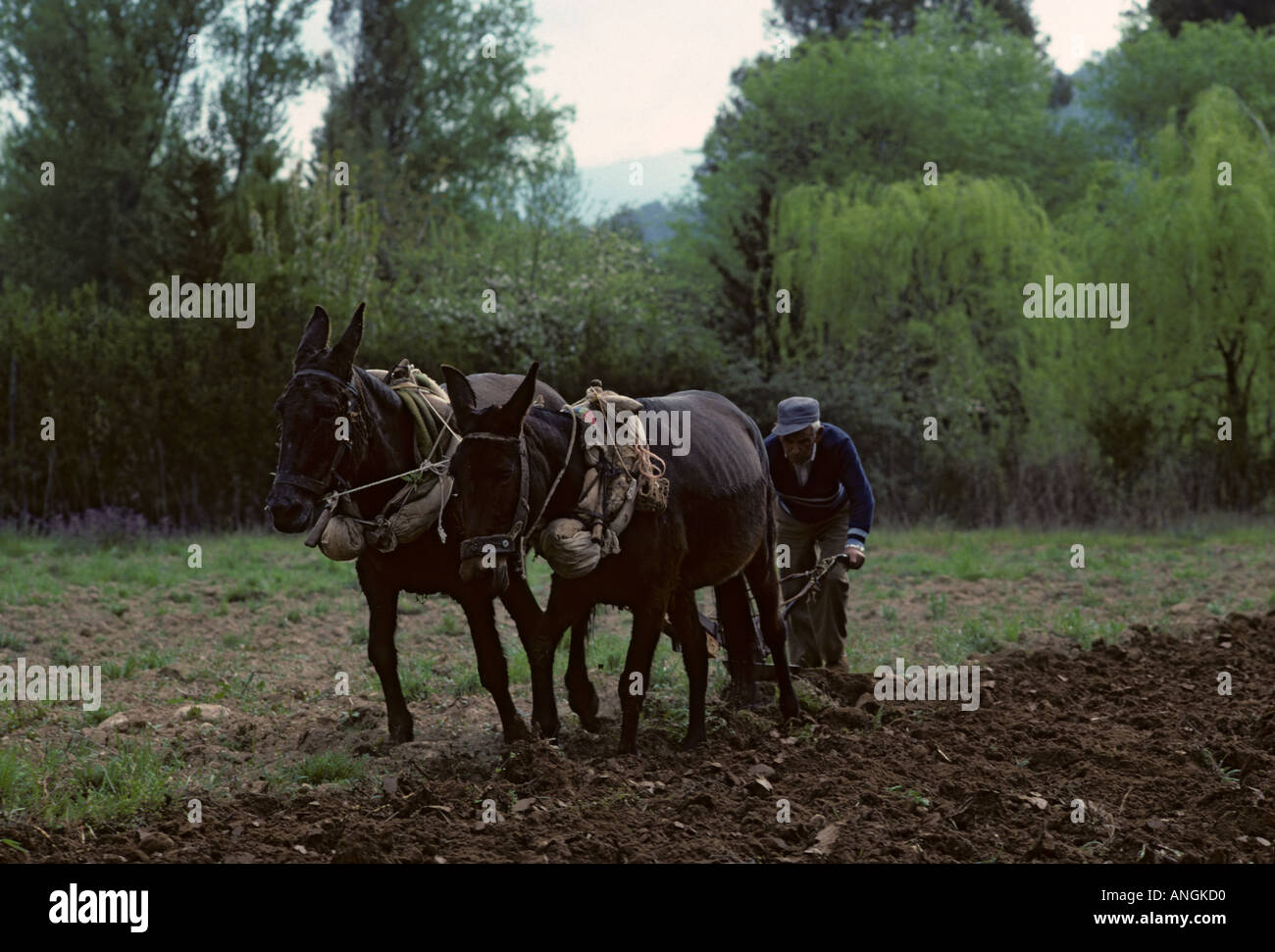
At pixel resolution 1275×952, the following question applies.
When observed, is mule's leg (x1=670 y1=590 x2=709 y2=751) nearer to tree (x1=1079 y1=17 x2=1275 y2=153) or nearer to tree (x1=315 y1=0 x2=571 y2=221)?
tree (x1=315 y1=0 x2=571 y2=221)

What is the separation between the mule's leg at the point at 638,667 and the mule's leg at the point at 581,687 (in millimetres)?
434

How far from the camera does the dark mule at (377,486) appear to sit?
267 inches

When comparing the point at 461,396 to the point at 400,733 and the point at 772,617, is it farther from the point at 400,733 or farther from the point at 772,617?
the point at 772,617

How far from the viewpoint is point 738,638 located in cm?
847

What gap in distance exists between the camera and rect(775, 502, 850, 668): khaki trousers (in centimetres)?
934

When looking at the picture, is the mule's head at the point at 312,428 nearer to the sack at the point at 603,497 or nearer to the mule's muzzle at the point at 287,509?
the mule's muzzle at the point at 287,509

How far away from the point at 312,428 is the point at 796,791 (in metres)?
2.92

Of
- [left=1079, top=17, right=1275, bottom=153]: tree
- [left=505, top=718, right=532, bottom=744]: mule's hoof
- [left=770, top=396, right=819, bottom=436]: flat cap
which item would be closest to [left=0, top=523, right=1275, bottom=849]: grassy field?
[left=505, top=718, right=532, bottom=744]: mule's hoof

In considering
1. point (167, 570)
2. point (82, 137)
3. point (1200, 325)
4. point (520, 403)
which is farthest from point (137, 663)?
point (82, 137)

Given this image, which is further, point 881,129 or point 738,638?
point 881,129

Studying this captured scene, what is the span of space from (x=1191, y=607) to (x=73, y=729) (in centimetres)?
989

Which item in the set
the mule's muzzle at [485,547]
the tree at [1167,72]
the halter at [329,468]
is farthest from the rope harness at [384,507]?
the tree at [1167,72]

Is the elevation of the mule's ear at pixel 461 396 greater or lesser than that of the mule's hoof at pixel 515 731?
greater
